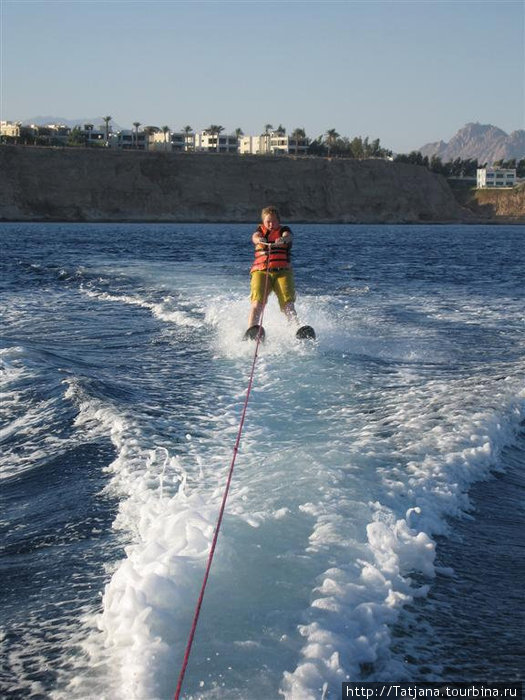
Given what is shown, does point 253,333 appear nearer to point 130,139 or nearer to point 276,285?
point 276,285

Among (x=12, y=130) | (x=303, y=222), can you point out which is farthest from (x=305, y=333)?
(x=12, y=130)

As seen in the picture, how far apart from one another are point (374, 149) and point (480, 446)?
146861 mm

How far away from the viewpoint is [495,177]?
499ft

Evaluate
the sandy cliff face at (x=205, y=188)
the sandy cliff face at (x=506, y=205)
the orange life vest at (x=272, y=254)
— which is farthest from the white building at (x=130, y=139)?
the orange life vest at (x=272, y=254)

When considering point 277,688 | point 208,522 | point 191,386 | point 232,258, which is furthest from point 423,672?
point 232,258

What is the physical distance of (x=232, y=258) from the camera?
28688mm

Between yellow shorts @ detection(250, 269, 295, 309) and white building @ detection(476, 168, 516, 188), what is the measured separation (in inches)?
5691

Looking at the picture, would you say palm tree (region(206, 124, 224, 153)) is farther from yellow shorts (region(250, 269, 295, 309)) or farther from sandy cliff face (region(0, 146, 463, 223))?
yellow shorts (region(250, 269, 295, 309))

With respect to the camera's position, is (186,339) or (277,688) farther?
(186,339)

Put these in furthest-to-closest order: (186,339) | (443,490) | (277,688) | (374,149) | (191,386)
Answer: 1. (374,149)
2. (186,339)
3. (191,386)
4. (443,490)
5. (277,688)

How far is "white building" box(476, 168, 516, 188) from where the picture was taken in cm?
14800

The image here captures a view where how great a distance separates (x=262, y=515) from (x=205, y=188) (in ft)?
297

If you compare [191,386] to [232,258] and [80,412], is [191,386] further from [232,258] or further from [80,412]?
[232,258]

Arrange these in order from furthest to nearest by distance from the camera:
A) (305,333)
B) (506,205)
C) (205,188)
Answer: (506,205), (205,188), (305,333)
